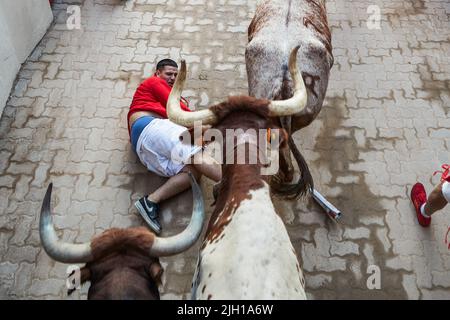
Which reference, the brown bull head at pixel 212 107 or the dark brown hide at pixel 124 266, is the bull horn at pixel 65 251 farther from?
the brown bull head at pixel 212 107

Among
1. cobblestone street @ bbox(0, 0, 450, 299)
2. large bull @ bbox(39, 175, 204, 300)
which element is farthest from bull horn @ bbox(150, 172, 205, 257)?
cobblestone street @ bbox(0, 0, 450, 299)

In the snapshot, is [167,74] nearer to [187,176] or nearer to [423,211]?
[187,176]

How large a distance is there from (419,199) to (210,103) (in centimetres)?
284

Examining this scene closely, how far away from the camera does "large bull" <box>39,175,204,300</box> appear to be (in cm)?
249

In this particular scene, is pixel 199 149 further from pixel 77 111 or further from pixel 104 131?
pixel 77 111

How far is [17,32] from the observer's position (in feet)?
20.0

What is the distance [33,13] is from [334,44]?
4.56 metres

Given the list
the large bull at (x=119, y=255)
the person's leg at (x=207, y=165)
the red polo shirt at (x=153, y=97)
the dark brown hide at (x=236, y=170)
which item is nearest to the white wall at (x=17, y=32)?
the red polo shirt at (x=153, y=97)

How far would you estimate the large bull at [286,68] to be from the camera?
4211 mm

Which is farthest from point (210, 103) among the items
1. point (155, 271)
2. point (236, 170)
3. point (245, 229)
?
point (155, 271)

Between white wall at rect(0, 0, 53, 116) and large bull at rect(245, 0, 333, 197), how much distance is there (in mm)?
3357

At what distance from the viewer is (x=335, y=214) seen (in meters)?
4.61

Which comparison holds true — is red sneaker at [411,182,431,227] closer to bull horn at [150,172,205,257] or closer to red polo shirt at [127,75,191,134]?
red polo shirt at [127,75,191,134]

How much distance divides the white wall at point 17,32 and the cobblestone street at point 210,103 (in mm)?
143
